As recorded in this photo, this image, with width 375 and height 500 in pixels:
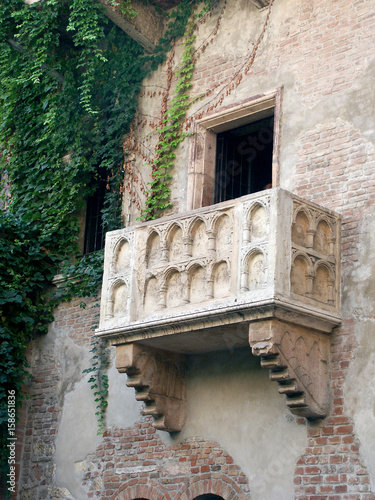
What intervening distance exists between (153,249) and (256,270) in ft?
4.73

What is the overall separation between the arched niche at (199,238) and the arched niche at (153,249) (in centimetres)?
47

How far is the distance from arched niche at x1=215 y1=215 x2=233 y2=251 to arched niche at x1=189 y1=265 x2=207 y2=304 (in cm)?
31

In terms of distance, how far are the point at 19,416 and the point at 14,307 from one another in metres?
1.37

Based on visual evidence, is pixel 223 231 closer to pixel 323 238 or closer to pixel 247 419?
pixel 323 238

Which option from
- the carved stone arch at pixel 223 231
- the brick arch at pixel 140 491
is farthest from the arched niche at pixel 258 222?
the brick arch at pixel 140 491

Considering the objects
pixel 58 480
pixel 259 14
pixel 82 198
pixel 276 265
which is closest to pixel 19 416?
pixel 58 480

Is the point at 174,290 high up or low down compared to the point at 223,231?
down

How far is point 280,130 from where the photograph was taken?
9.54 meters

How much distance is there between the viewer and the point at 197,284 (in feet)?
28.1

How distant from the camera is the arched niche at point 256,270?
26.1 ft

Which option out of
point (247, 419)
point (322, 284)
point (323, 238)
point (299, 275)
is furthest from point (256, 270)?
point (247, 419)

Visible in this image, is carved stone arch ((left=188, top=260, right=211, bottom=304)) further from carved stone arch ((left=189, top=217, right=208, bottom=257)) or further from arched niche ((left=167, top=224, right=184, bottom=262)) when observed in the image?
arched niche ((left=167, top=224, right=184, bottom=262))

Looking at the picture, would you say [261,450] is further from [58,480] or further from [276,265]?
[58,480]

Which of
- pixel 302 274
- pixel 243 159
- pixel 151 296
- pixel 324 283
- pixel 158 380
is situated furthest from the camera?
pixel 243 159
